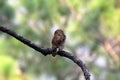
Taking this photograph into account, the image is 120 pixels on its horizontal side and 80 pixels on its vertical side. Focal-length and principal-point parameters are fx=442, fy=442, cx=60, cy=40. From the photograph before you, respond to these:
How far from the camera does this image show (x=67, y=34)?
4516 mm

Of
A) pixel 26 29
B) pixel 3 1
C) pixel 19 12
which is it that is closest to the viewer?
pixel 3 1

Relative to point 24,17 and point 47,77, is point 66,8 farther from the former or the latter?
point 47,77

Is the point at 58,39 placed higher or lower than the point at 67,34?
lower

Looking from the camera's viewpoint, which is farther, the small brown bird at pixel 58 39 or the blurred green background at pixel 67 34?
the blurred green background at pixel 67 34

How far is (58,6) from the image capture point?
15.0ft

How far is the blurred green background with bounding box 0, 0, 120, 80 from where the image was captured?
4.33 metres

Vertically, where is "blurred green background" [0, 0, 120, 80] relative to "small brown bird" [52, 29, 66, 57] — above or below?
above

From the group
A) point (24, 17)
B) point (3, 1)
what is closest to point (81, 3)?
point (24, 17)

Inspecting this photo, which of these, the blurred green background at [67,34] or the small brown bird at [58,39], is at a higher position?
the blurred green background at [67,34]

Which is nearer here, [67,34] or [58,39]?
[58,39]

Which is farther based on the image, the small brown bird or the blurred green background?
the blurred green background

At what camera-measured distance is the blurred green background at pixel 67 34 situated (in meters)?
4.33

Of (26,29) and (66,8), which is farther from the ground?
(66,8)

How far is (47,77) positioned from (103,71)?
620mm
